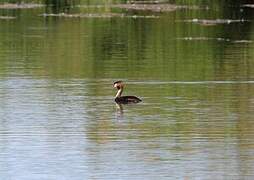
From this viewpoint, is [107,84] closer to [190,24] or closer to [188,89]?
[188,89]

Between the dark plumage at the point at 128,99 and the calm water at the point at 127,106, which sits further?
the dark plumage at the point at 128,99

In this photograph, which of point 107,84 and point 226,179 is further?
point 107,84

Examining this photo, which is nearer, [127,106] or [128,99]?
[127,106]

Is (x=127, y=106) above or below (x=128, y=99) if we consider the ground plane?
below

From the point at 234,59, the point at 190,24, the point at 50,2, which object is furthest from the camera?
the point at 50,2

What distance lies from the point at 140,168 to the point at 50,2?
5601 centimetres

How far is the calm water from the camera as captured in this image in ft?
67.8

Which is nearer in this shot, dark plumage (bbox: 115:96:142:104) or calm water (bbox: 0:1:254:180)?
calm water (bbox: 0:1:254:180)

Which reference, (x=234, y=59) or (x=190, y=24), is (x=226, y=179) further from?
(x=190, y=24)

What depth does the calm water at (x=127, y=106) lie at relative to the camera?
2067 centimetres

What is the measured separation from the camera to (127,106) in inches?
1128

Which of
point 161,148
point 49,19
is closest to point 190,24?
point 49,19

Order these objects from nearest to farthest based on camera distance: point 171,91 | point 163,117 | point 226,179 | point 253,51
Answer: point 226,179, point 163,117, point 171,91, point 253,51

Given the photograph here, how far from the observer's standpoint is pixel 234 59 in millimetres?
39625
